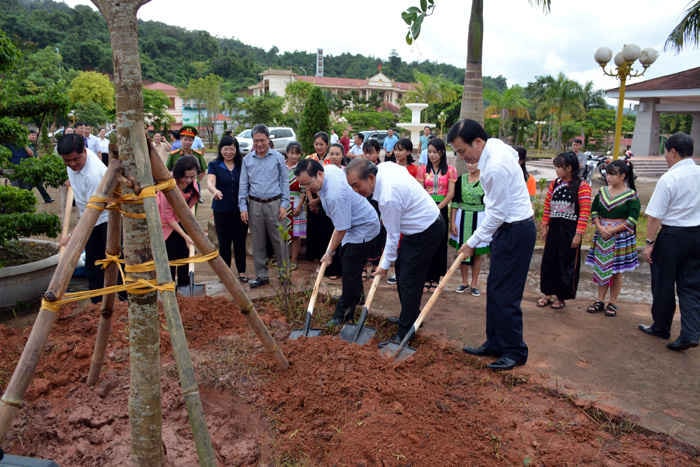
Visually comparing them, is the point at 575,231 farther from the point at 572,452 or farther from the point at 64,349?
the point at 64,349

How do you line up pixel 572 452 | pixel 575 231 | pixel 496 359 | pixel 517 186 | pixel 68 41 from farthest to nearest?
pixel 68 41, pixel 575 231, pixel 496 359, pixel 517 186, pixel 572 452

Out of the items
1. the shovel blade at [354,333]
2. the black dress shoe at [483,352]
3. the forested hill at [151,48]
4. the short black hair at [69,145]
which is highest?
the forested hill at [151,48]

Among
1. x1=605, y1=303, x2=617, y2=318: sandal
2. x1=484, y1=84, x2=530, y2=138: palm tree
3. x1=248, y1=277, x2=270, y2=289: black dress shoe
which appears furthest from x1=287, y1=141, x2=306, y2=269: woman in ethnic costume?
x1=484, y1=84, x2=530, y2=138: palm tree

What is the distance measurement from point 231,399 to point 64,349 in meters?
1.49

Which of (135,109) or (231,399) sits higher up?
(135,109)

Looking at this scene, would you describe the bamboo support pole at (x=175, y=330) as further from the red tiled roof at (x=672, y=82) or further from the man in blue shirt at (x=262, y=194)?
the red tiled roof at (x=672, y=82)

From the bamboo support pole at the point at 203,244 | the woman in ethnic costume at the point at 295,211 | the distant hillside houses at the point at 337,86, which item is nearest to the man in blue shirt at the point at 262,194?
the woman in ethnic costume at the point at 295,211

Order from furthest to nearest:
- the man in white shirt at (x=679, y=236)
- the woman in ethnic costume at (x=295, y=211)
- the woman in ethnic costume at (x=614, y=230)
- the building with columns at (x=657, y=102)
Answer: the building with columns at (x=657, y=102) → the woman in ethnic costume at (x=295, y=211) → the woman in ethnic costume at (x=614, y=230) → the man in white shirt at (x=679, y=236)

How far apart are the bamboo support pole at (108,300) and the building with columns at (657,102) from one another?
20913mm

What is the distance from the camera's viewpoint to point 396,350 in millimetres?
3951

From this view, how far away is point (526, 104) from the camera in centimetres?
4156

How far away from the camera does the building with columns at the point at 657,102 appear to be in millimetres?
19562

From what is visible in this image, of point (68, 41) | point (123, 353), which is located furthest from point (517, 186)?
point (68, 41)

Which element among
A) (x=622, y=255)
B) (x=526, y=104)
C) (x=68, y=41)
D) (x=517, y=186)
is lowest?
(x=622, y=255)
